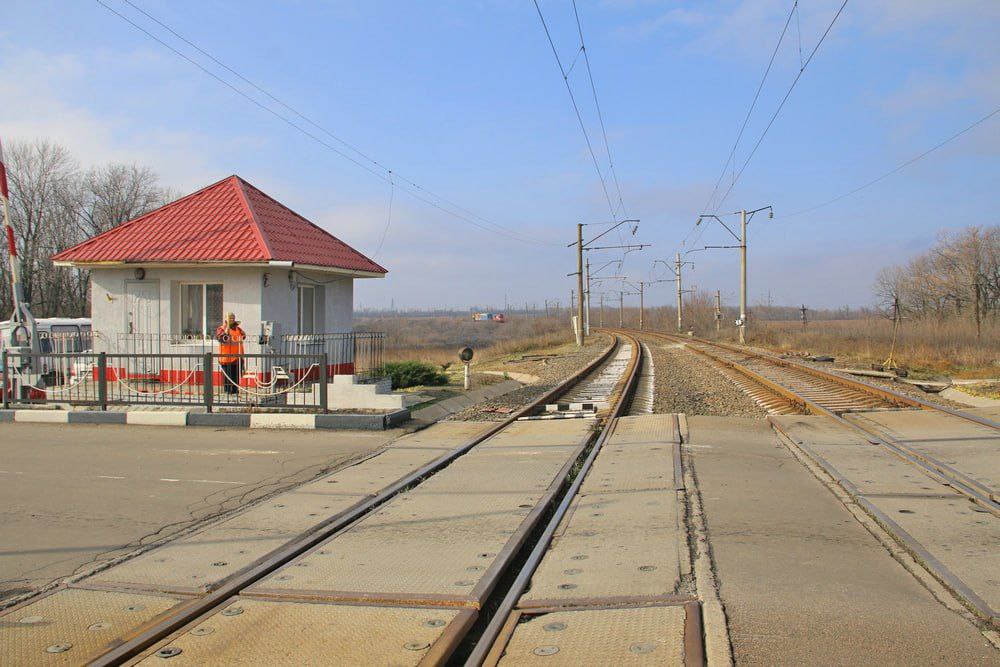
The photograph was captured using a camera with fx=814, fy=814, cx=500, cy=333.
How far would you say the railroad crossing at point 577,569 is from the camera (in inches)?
178

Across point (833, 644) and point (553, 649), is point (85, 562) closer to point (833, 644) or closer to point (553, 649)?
point (553, 649)

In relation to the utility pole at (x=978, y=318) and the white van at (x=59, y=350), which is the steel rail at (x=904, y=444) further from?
the utility pole at (x=978, y=318)

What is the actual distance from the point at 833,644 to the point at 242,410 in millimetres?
12426

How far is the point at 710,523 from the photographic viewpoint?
6969 millimetres

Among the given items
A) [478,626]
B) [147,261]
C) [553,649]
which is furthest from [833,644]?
[147,261]

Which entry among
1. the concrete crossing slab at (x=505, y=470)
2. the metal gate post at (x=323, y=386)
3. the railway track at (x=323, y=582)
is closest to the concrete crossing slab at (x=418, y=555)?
the railway track at (x=323, y=582)

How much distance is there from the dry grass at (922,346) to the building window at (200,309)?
802 inches

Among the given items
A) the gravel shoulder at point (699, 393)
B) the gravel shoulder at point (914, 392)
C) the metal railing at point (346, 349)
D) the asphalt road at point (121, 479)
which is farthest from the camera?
the metal railing at point (346, 349)

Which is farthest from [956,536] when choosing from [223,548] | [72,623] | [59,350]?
[59,350]

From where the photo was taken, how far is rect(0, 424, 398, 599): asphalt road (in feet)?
23.0

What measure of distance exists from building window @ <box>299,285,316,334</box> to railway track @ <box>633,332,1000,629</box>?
430 inches

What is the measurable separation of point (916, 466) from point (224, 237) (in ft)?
49.5

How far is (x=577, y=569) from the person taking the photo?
19.2 feet

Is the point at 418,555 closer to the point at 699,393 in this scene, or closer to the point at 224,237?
the point at 224,237
